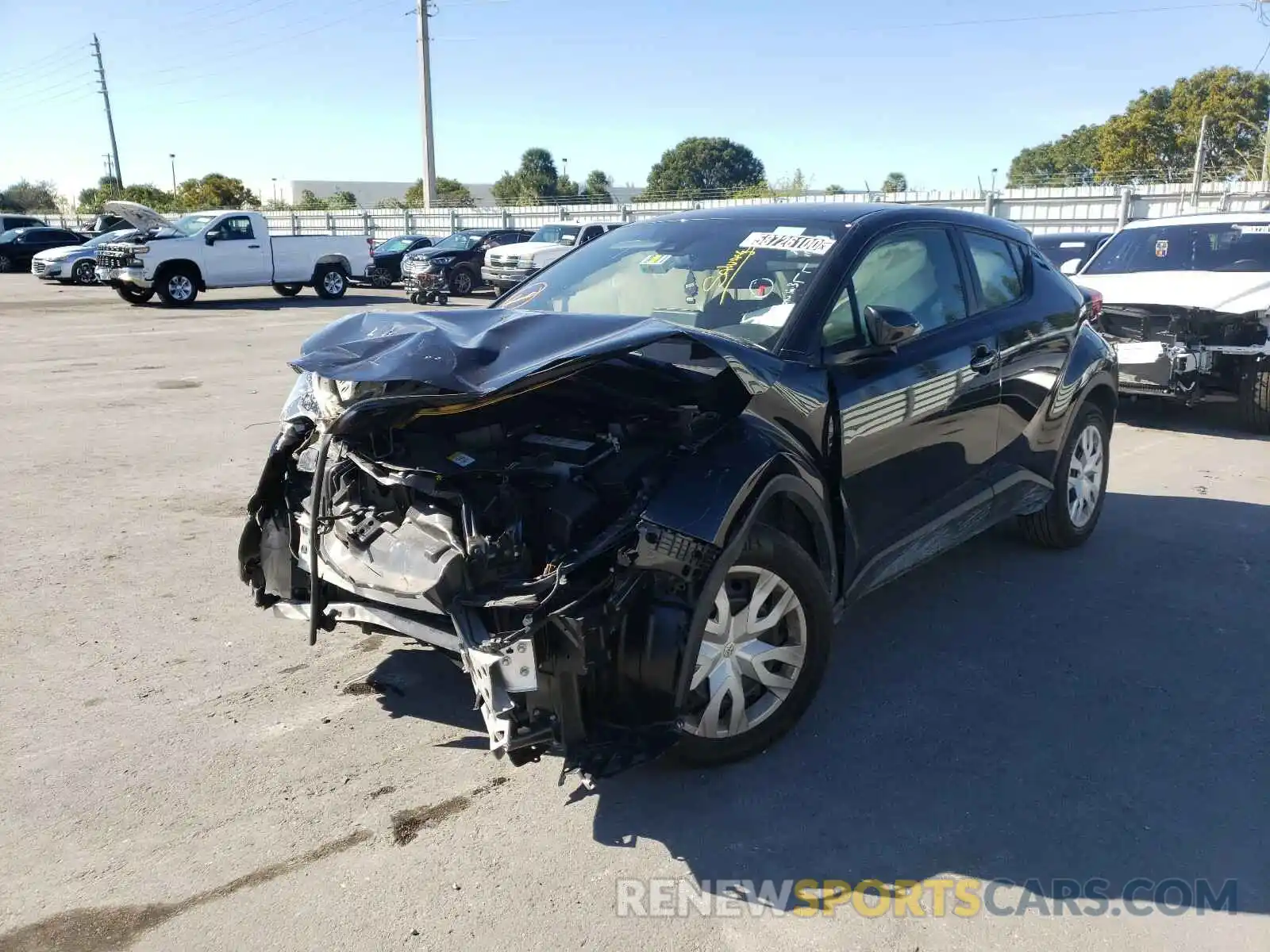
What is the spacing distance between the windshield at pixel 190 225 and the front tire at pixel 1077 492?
2053cm

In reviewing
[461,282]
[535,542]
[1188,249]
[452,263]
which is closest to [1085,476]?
[535,542]

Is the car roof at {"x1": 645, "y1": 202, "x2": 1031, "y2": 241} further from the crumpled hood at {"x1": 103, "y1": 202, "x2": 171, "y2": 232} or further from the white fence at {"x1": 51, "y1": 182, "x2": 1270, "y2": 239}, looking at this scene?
the crumpled hood at {"x1": 103, "y1": 202, "x2": 171, "y2": 232}

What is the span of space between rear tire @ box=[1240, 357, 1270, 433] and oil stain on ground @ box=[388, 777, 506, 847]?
8122mm

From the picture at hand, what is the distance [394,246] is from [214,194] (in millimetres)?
43379

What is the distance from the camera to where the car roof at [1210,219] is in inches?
382

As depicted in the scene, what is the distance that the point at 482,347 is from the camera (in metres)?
3.18

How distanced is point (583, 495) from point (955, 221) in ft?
9.13

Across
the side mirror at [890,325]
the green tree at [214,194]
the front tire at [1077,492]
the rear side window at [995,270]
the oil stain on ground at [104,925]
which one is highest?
the green tree at [214,194]

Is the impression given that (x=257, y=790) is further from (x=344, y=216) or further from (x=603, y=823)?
(x=344, y=216)

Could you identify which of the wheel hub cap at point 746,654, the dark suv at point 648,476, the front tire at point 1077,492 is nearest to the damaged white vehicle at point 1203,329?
the front tire at point 1077,492

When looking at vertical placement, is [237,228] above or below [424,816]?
above

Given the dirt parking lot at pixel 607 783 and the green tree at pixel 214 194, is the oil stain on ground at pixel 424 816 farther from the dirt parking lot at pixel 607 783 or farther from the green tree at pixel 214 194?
the green tree at pixel 214 194

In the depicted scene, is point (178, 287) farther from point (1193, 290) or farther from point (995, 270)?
point (995, 270)

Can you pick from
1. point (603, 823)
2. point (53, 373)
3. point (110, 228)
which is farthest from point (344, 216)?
point (603, 823)
